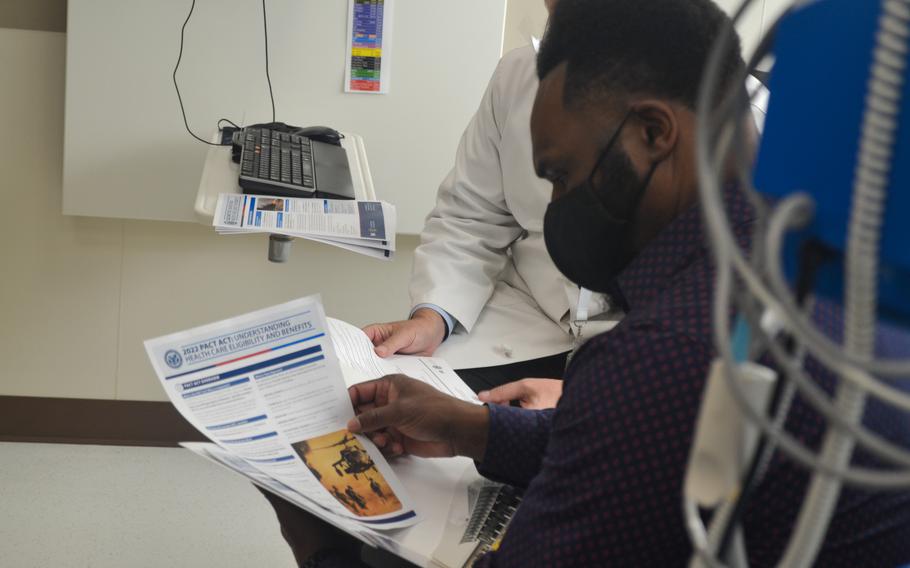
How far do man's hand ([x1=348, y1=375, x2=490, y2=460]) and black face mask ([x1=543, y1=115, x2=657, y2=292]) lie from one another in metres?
0.22

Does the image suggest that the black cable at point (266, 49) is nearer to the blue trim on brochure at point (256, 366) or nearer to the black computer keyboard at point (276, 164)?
the black computer keyboard at point (276, 164)

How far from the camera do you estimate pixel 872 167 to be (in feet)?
0.99

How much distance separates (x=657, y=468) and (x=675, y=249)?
0.23 m

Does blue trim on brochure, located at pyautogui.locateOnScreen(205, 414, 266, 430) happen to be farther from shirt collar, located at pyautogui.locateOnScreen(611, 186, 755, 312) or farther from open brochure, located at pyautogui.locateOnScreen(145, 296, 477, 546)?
shirt collar, located at pyautogui.locateOnScreen(611, 186, 755, 312)

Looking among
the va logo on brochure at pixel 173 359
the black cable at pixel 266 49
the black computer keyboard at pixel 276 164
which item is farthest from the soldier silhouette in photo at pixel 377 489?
the black cable at pixel 266 49

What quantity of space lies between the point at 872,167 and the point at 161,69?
209cm

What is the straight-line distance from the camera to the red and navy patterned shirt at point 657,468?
2.07ft

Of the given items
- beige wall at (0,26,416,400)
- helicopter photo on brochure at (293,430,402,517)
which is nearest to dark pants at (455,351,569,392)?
helicopter photo on brochure at (293,430,402,517)

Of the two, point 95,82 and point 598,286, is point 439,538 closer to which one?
point 598,286

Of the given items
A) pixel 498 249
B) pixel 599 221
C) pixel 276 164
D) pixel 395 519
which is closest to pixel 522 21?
pixel 498 249

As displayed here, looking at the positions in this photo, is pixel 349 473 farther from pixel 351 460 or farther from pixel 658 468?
pixel 658 468

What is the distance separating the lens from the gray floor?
76.6 inches

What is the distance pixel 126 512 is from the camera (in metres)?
2.11

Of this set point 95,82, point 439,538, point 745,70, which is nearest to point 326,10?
point 95,82
